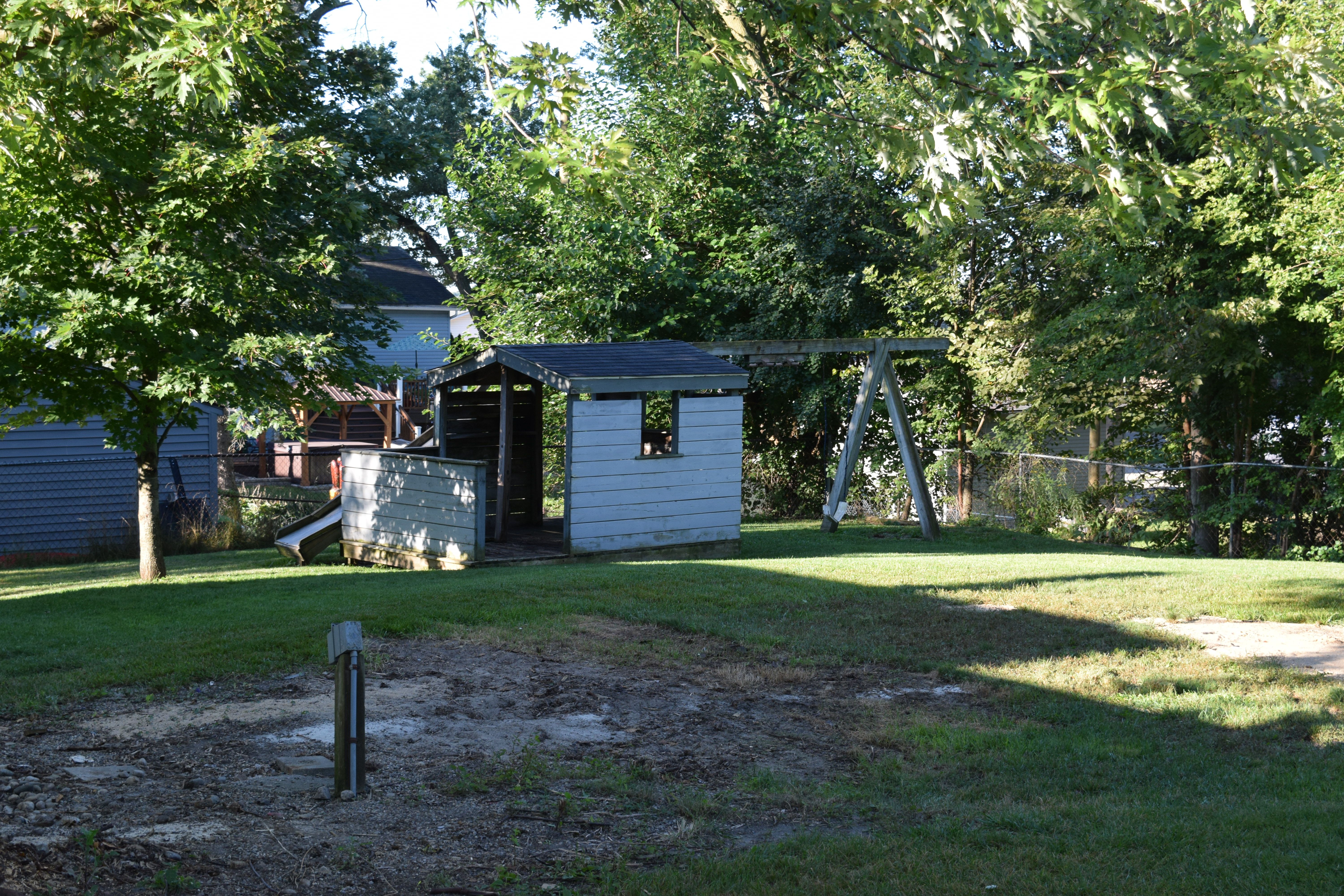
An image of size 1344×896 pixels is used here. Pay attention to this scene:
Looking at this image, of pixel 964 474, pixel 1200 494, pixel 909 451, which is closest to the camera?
pixel 909 451

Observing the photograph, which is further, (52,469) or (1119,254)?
(52,469)

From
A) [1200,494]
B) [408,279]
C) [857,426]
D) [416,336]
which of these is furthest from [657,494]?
[408,279]

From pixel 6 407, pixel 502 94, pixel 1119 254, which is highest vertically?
pixel 1119 254

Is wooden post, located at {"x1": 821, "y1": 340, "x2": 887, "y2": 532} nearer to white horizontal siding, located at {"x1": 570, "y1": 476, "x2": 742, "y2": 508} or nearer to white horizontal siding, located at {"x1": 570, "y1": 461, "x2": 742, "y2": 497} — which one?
white horizontal siding, located at {"x1": 570, "y1": 461, "x2": 742, "y2": 497}

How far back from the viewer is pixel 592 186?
5605mm

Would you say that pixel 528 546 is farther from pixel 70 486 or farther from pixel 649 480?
pixel 70 486

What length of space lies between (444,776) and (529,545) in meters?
8.92

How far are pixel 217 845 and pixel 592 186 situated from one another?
339 cm

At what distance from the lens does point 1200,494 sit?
17906mm

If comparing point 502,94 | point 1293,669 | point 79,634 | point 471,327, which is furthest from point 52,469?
point 1293,669

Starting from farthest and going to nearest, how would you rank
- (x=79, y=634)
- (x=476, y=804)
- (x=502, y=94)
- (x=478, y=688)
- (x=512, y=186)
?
(x=512, y=186), (x=79, y=634), (x=478, y=688), (x=502, y=94), (x=476, y=804)

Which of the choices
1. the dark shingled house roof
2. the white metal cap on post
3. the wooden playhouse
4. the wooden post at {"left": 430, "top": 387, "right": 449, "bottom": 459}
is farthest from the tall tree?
the dark shingled house roof

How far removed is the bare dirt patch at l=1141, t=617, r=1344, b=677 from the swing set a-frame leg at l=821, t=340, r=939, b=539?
754 centimetres

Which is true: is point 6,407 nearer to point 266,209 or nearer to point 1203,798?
point 266,209
